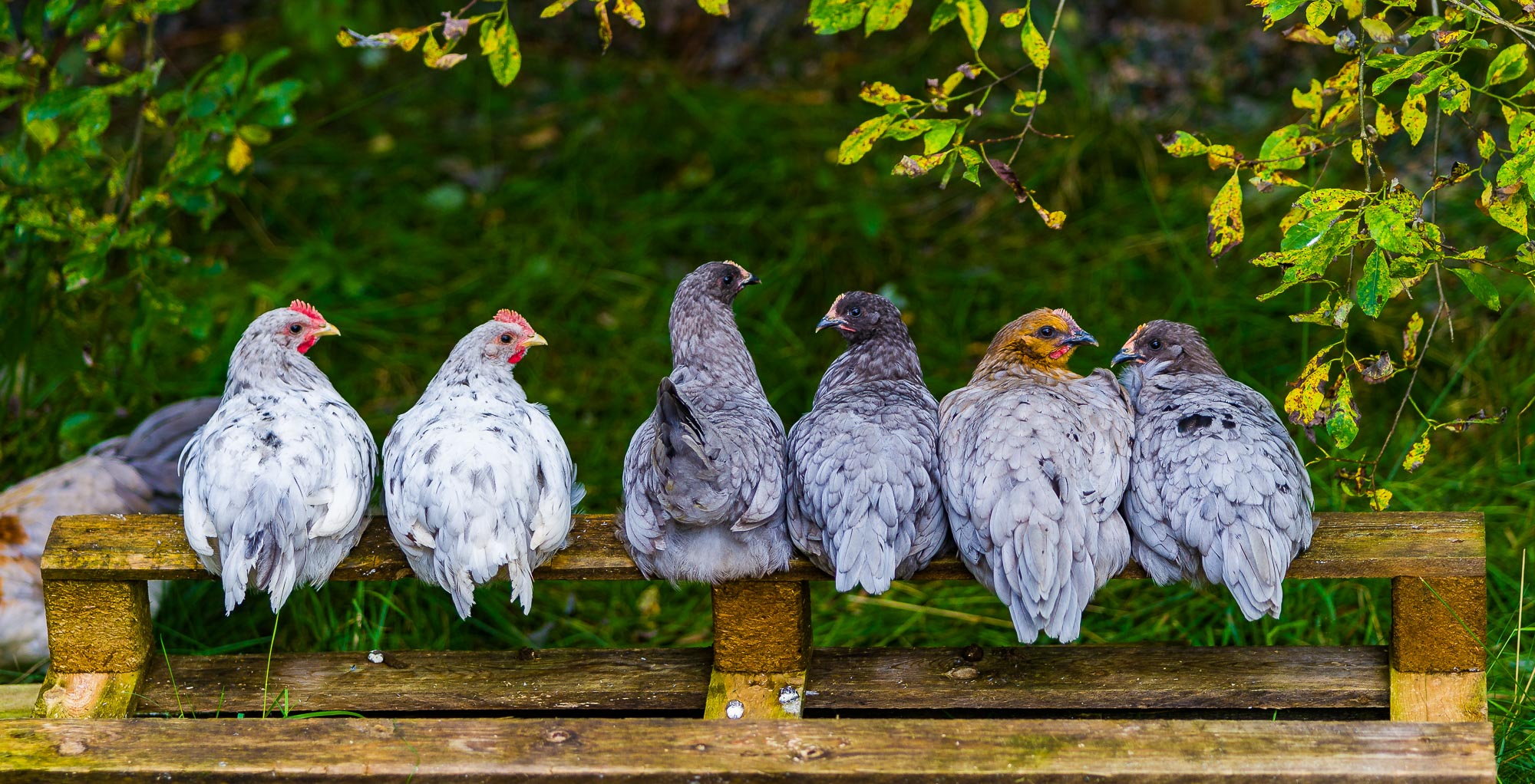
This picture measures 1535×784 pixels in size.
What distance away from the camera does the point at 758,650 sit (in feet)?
8.75

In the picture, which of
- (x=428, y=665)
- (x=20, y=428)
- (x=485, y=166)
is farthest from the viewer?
(x=485, y=166)

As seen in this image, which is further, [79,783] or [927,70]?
[927,70]

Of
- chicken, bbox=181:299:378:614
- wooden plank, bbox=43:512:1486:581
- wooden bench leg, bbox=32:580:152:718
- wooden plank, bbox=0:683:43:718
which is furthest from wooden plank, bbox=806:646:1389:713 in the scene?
wooden plank, bbox=0:683:43:718

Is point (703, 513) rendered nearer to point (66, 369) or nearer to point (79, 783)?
point (79, 783)

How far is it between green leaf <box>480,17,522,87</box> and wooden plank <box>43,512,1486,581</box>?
94 centimetres

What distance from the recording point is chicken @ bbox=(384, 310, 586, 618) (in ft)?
8.09

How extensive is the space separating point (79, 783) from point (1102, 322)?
10.6 feet

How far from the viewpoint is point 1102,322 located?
14.4ft

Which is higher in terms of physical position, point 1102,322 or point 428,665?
point 1102,322

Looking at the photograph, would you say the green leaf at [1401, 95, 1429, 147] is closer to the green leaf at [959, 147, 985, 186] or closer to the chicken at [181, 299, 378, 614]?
the green leaf at [959, 147, 985, 186]

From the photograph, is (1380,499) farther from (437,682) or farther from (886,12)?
(437,682)

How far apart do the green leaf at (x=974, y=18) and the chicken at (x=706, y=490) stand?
34.4 inches

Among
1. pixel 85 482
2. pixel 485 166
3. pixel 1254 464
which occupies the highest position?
pixel 485 166

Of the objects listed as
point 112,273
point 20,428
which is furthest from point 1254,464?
point 112,273
